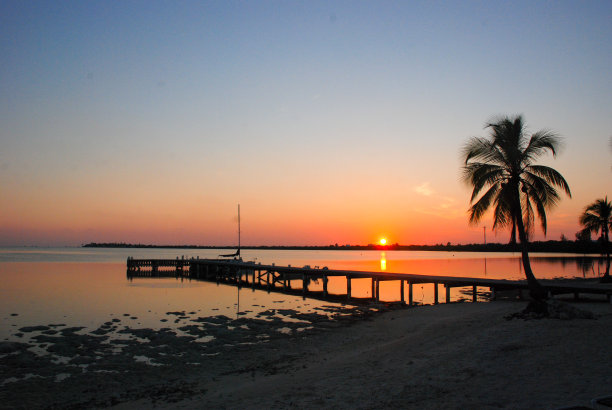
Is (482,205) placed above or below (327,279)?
above

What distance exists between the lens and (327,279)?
148 ft

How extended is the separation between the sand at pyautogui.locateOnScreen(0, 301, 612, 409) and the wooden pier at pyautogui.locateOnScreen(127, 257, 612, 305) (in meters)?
9.32

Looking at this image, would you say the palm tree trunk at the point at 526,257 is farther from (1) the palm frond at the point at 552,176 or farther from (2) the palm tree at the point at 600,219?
(2) the palm tree at the point at 600,219

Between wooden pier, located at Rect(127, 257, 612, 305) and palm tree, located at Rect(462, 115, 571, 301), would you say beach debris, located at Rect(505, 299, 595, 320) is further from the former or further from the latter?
wooden pier, located at Rect(127, 257, 612, 305)

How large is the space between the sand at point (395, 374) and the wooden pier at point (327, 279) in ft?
30.6

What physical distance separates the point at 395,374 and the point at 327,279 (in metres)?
34.8

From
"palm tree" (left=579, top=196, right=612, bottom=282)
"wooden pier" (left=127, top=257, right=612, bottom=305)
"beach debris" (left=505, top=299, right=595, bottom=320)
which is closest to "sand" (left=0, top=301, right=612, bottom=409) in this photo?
"beach debris" (left=505, top=299, right=595, bottom=320)

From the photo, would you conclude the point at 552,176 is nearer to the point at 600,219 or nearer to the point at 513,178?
the point at 513,178

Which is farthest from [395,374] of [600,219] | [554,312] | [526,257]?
[600,219]

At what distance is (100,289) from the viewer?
43.8m

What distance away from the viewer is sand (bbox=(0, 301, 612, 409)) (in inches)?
330

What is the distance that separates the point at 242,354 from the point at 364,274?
2097 cm

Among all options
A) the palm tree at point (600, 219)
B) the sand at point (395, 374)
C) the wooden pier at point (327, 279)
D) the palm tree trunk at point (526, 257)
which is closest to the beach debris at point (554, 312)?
the sand at point (395, 374)

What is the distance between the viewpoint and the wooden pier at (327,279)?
24688mm
